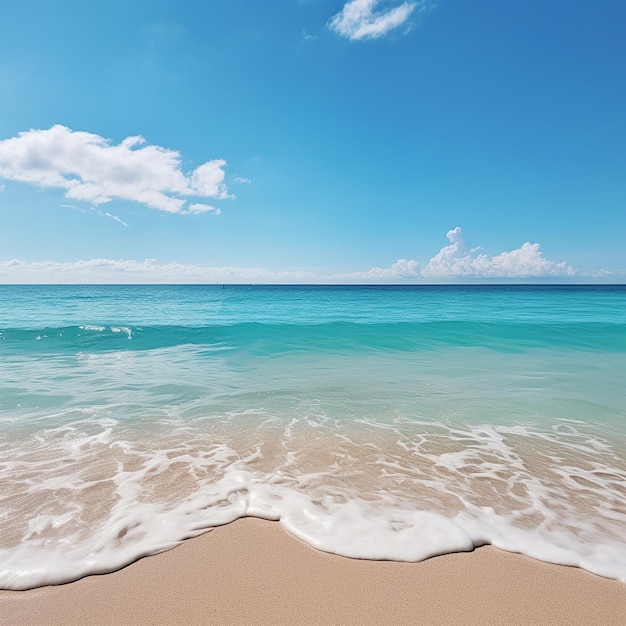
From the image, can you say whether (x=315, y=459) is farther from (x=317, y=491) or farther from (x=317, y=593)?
(x=317, y=593)

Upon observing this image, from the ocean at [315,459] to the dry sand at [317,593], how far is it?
16cm

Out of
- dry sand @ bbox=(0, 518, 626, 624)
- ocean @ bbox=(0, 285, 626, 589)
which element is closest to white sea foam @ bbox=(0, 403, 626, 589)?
ocean @ bbox=(0, 285, 626, 589)

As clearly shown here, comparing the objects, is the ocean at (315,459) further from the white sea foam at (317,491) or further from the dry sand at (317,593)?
the dry sand at (317,593)

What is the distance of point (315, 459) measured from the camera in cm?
491

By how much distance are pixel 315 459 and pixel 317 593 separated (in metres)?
2.35

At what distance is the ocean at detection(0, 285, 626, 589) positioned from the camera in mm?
3170

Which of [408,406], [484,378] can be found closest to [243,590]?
[408,406]

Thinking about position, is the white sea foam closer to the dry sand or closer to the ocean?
the ocean

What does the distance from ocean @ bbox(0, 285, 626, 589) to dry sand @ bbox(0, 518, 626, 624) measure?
0.16 m

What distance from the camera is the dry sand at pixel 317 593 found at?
2371 millimetres

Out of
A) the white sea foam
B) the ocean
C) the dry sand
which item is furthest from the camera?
the ocean

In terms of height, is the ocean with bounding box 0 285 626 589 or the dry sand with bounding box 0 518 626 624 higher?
the dry sand with bounding box 0 518 626 624

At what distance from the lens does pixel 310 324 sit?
926 inches

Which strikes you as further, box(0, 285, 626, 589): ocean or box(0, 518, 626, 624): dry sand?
box(0, 285, 626, 589): ocean
